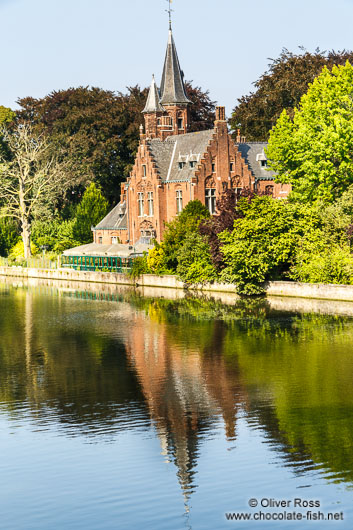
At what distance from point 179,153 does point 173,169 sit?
1.71 metres

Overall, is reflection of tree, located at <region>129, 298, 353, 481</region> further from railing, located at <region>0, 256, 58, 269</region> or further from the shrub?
railing, located at <region>0, 256, 58, 269</region>

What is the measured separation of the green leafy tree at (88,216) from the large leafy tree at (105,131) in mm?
4646

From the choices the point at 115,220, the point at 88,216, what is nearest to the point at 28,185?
the point at 88,216

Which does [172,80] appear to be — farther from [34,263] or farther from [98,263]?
[34,263]

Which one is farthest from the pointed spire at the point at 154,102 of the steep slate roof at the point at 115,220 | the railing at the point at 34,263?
the railing at the point at 34,263

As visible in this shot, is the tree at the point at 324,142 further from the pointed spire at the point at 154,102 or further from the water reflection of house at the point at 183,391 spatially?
the pointed spire at the point at 154,102

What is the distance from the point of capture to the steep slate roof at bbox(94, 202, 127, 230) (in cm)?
9262

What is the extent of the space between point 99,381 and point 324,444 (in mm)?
12524

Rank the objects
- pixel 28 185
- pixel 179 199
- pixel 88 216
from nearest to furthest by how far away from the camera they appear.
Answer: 1. pixel 179 199
2. pixel 88 216
3. pixel 28 185

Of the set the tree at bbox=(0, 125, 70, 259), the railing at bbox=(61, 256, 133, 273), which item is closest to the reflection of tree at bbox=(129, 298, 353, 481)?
the railing at bbox=(61, 256, 133, 273)

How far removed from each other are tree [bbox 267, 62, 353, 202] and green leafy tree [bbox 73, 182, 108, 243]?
35.9m

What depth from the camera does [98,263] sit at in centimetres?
8325

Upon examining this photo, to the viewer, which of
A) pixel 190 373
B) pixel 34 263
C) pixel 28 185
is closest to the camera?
pixel 190 373

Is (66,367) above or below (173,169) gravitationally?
below
